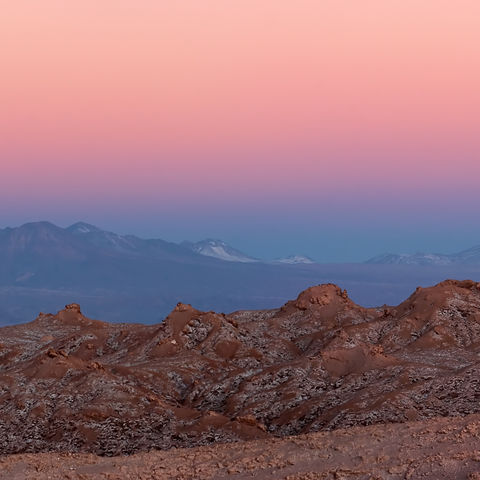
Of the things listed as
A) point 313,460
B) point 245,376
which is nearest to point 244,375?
point 245,376

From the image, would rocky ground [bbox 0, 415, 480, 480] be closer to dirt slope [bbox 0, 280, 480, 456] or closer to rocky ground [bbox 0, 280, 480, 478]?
rocky ground [bbox 0, 280, 480, 478]

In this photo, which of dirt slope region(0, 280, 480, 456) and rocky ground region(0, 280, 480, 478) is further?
dirt slope region(0, 280, 480, 456)

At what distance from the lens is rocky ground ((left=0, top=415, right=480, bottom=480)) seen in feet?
93.8

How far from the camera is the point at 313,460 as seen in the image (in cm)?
3061

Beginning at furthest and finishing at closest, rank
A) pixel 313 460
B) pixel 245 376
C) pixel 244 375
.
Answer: pixel 244 375 → pixel 245 376 → pixel 313 460

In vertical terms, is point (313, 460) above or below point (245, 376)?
above

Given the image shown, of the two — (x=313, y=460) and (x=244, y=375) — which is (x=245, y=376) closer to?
(x=244, y=375)

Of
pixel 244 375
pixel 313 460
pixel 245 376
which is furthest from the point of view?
pixel 244 375

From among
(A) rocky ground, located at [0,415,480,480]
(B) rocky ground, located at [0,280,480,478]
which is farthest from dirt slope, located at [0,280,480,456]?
(A) rocky ground, located at [0,415,480,480]

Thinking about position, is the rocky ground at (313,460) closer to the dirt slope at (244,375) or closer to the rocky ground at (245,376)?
the rocky ground at (245,376)

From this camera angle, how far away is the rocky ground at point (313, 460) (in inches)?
1125

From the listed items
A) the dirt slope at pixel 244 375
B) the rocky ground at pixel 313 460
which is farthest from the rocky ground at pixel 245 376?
the rocky ground at pixel 313 460

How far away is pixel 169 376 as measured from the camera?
6644 centimetres

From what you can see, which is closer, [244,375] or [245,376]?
[245,376]
